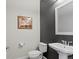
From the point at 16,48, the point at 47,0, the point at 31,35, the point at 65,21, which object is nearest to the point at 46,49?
the point at 31,35

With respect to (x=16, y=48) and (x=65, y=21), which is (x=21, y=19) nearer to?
(x=16, y=48)

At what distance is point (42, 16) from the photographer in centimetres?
345

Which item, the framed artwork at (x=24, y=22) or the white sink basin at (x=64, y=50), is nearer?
the white sink basin at (x=64, y=50)

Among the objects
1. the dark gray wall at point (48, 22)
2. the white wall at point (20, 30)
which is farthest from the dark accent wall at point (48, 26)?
the white wall at point (20, 30)

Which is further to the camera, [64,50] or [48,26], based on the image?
[48,26]

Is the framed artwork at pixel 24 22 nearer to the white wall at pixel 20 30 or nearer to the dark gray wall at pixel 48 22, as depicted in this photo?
the white wall at pixel 20 30

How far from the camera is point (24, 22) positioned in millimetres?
3281

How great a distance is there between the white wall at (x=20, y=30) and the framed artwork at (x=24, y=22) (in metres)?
0.11

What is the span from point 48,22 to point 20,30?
0.97 m

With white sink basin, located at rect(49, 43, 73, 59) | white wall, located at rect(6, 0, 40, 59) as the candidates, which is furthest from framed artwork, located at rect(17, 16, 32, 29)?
white sink basin, located at rect(49, 43, 73, 59)

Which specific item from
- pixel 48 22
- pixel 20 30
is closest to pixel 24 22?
pixel 20 30

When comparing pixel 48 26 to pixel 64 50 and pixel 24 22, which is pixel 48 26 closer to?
pixel 24 22

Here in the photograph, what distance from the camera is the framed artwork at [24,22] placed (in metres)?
3.19
